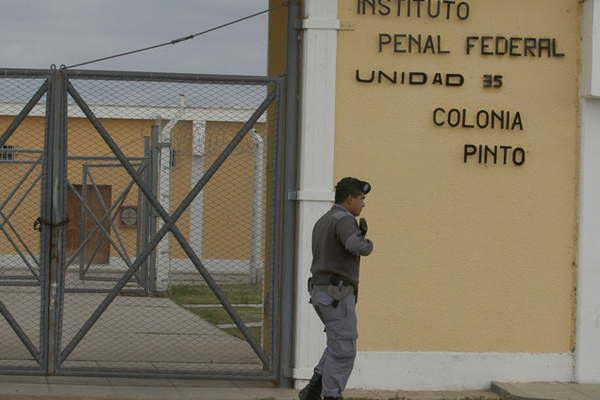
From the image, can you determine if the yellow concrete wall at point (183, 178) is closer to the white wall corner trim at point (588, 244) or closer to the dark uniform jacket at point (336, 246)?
the white wall corner trim at point (588, 244)

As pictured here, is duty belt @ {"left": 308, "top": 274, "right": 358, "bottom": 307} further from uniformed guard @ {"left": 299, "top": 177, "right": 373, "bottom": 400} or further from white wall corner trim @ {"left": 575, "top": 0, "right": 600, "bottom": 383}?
white wall corner trim @ {"left": 575, "top": 0, "right": 600, "bottom": 383}

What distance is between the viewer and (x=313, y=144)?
10445 millimetres

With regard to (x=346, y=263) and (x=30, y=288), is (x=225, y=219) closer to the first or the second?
(x=30, y=288)

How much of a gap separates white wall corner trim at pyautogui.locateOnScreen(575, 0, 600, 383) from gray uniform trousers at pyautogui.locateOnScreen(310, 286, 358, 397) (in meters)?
2.77

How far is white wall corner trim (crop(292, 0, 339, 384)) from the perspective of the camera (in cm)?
1044

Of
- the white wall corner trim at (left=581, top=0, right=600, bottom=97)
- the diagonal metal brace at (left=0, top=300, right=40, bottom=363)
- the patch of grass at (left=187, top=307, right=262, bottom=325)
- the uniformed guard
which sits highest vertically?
the white wall corner trim at (left=581, top=0, right=600, bottom=97)

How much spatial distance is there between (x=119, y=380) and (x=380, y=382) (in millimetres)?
2285

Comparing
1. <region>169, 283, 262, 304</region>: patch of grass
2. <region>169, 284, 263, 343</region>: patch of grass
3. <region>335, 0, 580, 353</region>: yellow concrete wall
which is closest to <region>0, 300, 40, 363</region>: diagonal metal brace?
<region>335, 0, 580, 353</region>: yellow concrete wall

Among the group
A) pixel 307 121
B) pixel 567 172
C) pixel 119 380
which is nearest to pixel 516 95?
pixel 567 172

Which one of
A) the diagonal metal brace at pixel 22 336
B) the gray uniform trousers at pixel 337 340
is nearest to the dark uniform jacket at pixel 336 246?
Answer: the gray uniform trousers at pixel 337 340

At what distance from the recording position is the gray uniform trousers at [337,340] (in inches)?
346

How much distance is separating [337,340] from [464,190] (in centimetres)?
249

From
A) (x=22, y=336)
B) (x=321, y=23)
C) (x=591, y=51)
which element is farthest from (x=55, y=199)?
(x=591, y=51)

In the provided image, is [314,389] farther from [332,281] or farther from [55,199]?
[55,199]
